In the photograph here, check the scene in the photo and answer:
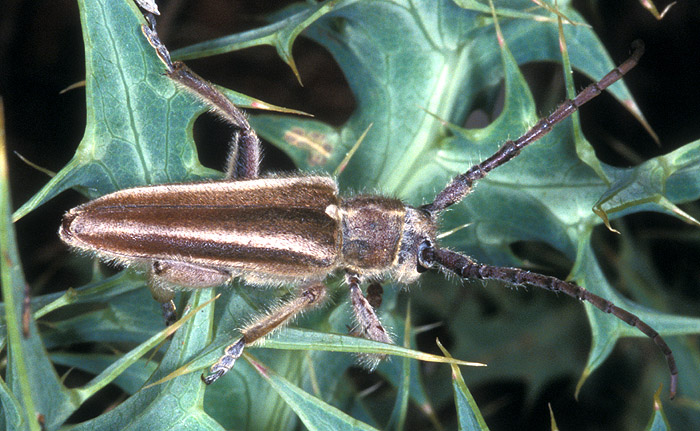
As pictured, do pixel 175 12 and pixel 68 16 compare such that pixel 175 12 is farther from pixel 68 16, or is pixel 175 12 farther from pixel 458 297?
pixel 458 297

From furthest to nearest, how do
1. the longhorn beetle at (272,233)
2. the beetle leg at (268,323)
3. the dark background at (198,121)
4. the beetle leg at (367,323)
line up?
the dark background at (198,121)
the beetle leg at (367,323)
the longhorn beetle at (272,233)
the beetle leg at (268,323)

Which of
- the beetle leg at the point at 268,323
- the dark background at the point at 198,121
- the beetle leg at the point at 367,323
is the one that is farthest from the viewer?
the dark background at the point at 198,121

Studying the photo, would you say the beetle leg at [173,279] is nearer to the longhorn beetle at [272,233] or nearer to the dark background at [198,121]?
the longhorn beetle at [272,233]

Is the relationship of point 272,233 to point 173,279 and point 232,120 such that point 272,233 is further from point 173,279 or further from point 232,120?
point 232,120

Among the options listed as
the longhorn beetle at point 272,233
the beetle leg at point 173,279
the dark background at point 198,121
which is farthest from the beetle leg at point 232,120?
the dark background at point 198,121

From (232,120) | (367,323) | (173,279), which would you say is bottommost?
(173,279)

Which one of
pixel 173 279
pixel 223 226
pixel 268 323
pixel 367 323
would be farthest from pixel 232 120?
pixel 367 323

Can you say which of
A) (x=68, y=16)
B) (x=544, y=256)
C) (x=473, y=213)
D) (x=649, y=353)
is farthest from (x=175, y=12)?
(x=649, y=353)

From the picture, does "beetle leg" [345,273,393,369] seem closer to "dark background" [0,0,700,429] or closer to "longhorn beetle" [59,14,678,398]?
"longhorn beetle" [59,14,678,398]
